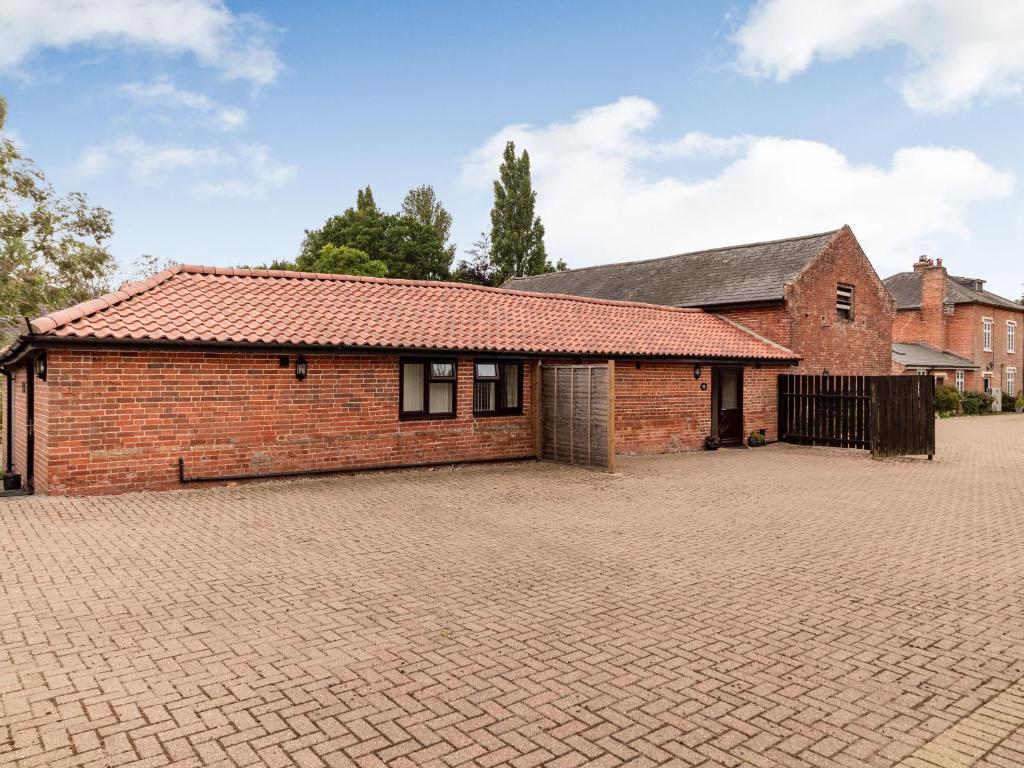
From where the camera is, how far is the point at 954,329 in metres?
39.6

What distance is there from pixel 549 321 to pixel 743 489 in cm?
669

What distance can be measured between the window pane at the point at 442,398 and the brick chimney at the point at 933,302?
1439 inches

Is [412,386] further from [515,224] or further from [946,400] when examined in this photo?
[515,224]

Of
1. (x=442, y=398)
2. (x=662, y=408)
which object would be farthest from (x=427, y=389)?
(x=662, y=408)

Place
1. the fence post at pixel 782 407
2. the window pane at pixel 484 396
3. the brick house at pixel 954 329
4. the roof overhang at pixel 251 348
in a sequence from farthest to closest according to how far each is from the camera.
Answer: the brick house at pixel 954 329 → the fence post at pixel 782 407 → the window pane at pixel 484 396 → the roof overhang at pixel 251 348

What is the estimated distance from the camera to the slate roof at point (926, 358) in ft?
112

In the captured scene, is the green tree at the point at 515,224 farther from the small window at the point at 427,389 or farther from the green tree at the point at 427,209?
the small window at the point at 427,389

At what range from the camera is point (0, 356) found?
12.6 meters

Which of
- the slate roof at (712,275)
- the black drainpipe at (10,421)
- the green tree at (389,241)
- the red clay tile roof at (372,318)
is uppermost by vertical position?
the green tree at (389,241)

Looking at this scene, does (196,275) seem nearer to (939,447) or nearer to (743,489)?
(743,489)

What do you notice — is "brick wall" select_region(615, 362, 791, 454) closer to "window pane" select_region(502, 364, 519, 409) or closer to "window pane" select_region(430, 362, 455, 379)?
"window pane" select_region(502, 364, 519, 409)

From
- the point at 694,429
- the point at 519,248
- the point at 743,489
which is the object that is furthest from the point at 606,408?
the point at 519,248

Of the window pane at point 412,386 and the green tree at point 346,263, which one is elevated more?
the green tree at point 346,263

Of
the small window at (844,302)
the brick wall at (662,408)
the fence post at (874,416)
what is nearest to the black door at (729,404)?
the brick wall at (662,408)
